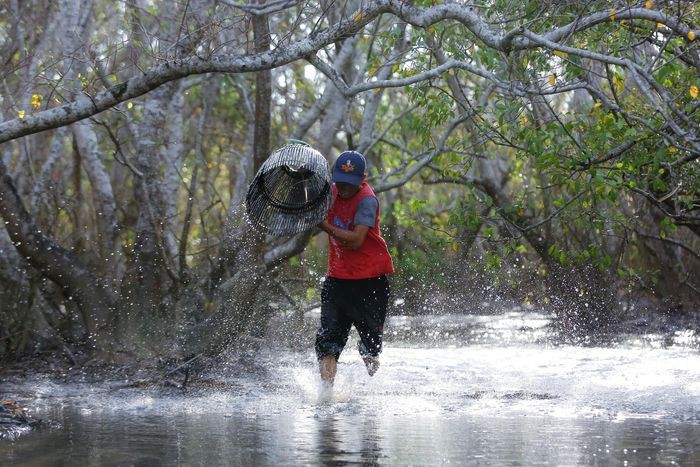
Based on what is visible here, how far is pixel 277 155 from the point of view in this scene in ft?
25.0

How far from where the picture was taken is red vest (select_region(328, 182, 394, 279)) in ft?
26.7

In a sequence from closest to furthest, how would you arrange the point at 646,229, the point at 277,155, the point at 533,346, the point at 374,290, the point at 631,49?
the point at 277,155 → the point at 374,290 → the point at 631,49 → the point at 533,346 → the point at 646,229

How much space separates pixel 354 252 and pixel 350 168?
0.69 meters

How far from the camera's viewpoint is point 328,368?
27.5ft

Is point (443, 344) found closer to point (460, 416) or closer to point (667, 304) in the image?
point (667, 304)

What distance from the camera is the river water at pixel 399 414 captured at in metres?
6.14

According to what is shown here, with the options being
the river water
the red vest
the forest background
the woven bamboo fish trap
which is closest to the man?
the red vest

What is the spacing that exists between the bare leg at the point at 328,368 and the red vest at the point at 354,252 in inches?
24.0

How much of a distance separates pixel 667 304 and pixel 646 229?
119cm

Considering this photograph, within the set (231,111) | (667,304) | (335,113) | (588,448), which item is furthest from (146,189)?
(231,111)

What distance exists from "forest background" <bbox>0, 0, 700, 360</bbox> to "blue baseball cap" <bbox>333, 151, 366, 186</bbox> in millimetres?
492

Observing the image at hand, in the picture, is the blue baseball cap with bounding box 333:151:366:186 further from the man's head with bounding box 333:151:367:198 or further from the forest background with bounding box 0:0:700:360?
the forest background with bounding box 0:0:700:360

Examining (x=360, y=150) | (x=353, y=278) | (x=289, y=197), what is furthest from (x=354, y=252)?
(x=360, y=150)

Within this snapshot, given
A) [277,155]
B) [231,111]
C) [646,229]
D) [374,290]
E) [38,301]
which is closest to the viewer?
[277,155]
